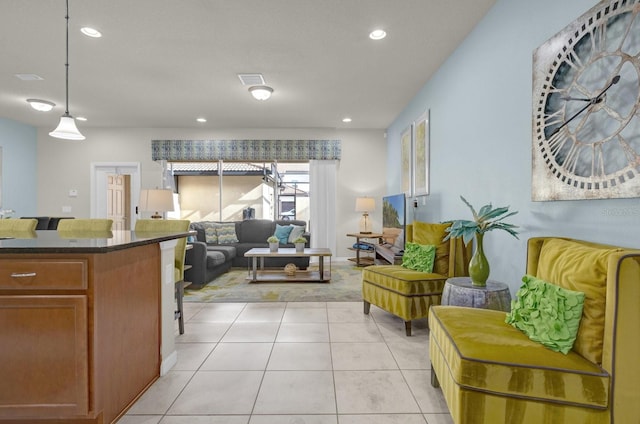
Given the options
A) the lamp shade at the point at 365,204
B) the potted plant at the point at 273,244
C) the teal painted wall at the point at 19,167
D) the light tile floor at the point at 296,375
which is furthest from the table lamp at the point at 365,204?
the teal painted wall at the point at 19,167

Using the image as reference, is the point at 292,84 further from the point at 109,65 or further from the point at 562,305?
the point at 562,305

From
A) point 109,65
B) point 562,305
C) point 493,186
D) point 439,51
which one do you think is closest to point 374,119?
point 439,51

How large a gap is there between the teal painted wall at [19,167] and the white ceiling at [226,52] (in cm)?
74

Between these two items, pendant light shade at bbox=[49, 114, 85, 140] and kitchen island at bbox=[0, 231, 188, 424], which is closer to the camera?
kitchen island at bbox=[0, 231, 188, 424]

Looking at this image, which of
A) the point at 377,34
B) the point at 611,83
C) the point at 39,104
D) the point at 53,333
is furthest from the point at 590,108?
the point at 39,104

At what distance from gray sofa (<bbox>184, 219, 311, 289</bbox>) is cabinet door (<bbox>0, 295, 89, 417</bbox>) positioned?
2.84 meters

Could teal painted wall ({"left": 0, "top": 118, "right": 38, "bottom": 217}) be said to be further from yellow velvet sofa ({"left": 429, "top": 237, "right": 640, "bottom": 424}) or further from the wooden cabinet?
yellow velvet sofa ({"left": 429, "top": 237, "right": 640, "bottom": 424})

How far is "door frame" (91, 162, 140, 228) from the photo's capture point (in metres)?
6.45

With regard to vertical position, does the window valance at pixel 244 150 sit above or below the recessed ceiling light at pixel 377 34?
below

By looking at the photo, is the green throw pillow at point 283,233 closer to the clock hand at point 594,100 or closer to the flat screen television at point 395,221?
the flat screen television at point 395,221

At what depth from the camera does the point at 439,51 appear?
340cm

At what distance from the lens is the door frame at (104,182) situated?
6453 mm

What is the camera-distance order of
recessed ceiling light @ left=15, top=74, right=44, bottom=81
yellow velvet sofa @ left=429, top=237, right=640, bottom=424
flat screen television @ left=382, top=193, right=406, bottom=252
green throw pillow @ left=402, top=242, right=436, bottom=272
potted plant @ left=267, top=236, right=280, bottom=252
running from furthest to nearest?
potted plant @ left=267, top=236, right=280, bottom=252 → flat screen television @ left=382, top=193, right=406, bottom=252 → recessed ceiling light @ left=15, top=74, right=44, bottom=81 → green throw pillow @ left=402, top=242, right=436, bottom=272 → yellow velvet sofa @ left=429, top=237, right=640, bottom=424

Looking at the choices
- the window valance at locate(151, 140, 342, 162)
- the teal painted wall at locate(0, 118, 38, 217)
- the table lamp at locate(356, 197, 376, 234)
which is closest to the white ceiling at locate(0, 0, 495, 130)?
the teal painted wall at locate(0, 118, 38, 217)
